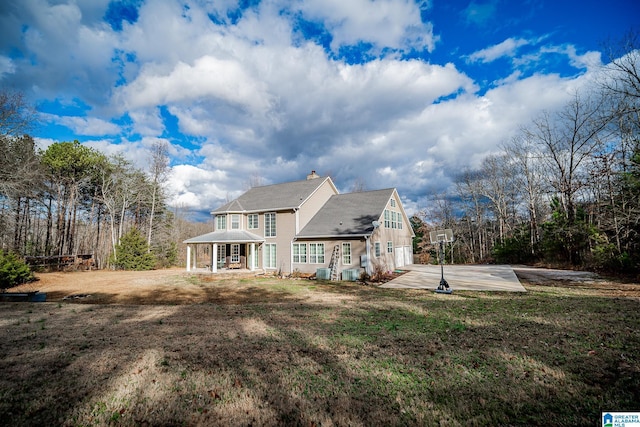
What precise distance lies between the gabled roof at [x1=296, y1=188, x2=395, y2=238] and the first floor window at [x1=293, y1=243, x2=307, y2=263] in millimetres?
857

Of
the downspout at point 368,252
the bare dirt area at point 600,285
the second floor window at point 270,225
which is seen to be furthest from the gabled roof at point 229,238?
the bare dirt area at point 600,285

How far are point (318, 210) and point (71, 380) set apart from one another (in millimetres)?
20457

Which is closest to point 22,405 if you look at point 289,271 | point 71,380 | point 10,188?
point 71,380

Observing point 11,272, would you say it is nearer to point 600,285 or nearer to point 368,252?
point 368,252

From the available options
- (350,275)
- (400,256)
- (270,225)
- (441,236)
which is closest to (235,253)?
(270,225)

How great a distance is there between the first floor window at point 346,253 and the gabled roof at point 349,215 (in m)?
0.85

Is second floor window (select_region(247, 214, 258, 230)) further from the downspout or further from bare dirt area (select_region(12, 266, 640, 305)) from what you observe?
the downspout

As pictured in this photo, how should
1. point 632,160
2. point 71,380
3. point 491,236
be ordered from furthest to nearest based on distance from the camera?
point 491,236, point 632,160, point 71,380

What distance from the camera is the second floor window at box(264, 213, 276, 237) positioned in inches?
913

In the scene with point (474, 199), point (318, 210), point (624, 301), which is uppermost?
point (474, 199)

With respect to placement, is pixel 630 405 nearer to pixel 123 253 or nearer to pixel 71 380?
pixel 71 380

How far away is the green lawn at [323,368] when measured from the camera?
137 inches

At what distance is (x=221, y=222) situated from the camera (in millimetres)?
25094

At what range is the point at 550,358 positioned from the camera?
4.93 metres
